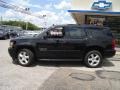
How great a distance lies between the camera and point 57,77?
9.04m

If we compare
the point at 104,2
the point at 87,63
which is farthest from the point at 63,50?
the point at 104,2

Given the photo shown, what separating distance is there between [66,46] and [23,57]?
6.33 ft

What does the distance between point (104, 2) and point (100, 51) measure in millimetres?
7972

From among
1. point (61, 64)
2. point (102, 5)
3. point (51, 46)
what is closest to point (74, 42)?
point (51, 46)

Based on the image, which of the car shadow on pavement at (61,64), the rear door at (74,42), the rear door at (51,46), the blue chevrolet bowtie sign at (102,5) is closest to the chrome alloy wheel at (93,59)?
the rear door at (74,42)

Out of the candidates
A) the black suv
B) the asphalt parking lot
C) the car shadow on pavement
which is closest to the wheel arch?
the black suv

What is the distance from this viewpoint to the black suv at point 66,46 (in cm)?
1123

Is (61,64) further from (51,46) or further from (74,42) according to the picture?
(74,42)

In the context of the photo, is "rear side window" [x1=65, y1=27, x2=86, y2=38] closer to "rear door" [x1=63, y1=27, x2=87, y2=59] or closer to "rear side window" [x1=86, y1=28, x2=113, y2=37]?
"rear door" [x1=63, y1=27, x2=87, y2=59]

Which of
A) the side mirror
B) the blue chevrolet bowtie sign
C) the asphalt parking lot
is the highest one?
the blue chevrolet bowtie sign

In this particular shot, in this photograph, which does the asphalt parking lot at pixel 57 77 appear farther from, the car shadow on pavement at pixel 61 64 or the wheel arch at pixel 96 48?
the wheel arch at pixel 96 48

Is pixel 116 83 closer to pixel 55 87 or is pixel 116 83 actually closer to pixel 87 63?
pixel 55 87

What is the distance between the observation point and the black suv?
1123 centimetres

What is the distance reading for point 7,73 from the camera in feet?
30.9
